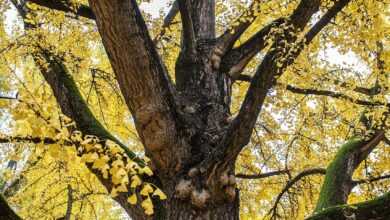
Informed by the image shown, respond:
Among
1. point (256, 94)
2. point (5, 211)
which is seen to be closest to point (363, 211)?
point (256, 94)

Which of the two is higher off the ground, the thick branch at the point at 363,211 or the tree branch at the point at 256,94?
the tree branch at the point at 256,94

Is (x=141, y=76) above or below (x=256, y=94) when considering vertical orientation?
above

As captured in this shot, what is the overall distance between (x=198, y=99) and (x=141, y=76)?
90 centimetres

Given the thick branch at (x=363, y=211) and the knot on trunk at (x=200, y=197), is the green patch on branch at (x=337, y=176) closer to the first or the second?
the thick branch at (x=363, y=211)

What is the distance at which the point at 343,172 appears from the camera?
3.82 meters

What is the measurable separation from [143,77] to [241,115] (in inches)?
31.3

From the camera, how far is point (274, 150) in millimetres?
6238

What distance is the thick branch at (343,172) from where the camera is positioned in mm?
3648

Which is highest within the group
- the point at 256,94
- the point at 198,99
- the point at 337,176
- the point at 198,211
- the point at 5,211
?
the point at 198,99

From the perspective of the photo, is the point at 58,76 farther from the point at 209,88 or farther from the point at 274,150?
the point at 274,150

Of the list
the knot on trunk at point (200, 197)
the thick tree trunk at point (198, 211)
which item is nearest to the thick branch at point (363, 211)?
the thick tree trunk at point (198, 211)

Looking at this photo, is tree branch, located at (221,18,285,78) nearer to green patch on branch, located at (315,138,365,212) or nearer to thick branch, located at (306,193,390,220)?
green patch on branch, located at (315,138,365,212)

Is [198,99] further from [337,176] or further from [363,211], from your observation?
[363,211]

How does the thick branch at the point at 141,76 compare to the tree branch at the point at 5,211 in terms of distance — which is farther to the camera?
the thick branch at the point at 141,76
